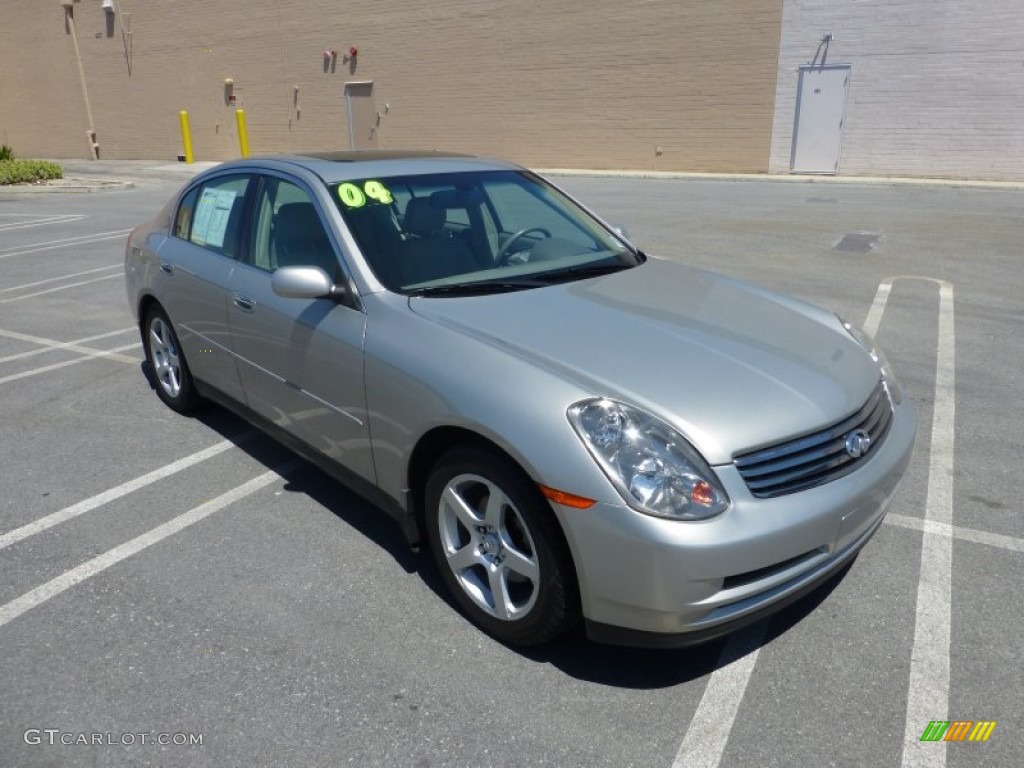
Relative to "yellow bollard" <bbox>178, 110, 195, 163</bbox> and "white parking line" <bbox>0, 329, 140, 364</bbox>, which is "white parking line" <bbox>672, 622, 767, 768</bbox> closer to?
"white parking line" <bbox>0, 329, 140, 364</bbox>

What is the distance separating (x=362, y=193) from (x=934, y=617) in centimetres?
291

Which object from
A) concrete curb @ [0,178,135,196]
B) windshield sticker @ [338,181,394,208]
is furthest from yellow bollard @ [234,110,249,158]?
windshield sticker @ [338,181,394,208]

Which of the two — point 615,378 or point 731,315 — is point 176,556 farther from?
point 731,315

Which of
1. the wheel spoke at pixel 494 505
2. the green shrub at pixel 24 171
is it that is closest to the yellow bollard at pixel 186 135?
the green shrub at pixel 24 171

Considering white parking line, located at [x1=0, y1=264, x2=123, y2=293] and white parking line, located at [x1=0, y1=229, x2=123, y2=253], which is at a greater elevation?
white parking line, located at [x1=0, y1=264, x2=123, y2=293]

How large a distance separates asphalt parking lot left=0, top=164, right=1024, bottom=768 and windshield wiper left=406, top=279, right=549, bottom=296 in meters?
1.14

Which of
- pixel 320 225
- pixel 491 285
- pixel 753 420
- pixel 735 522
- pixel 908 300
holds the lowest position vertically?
pixel 908 300

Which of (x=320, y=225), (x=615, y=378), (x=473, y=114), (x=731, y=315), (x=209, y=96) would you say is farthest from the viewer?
(x=209, y=96)

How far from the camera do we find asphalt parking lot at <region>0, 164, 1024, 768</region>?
2451 mm

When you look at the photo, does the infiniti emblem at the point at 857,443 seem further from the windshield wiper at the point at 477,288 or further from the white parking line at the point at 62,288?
the white parking line at the point at 62,288

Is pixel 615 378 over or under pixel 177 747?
over

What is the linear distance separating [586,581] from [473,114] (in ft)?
76.6

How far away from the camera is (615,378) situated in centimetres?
262

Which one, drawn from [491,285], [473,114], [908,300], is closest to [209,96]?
[473,114]
